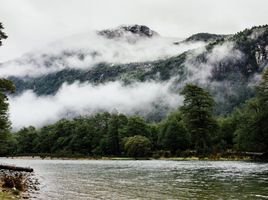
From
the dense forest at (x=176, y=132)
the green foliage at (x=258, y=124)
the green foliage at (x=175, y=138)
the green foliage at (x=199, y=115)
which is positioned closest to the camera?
the green foliage at (x=258, y=124)

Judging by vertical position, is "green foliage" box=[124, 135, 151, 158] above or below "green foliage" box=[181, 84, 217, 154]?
below

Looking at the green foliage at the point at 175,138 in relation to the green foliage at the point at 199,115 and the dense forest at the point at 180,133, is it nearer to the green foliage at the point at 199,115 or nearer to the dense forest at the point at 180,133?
the dense forest at the point at 180,133

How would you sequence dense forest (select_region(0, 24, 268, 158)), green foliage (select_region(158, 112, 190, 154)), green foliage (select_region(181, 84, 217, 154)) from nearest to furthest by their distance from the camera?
dense forest (select_region(0, 24, 268, 158)) → green foliage (select_region(181, 84, 217, 154)) → green foliage (select_region(158, 112, 190, 154))

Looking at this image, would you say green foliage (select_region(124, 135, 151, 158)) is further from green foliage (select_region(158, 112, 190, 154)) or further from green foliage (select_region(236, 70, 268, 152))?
green foliage (select_region(236, 70, 268, 152))

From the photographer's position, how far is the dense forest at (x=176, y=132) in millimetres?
85812

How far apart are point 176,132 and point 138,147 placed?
12903 millimetres

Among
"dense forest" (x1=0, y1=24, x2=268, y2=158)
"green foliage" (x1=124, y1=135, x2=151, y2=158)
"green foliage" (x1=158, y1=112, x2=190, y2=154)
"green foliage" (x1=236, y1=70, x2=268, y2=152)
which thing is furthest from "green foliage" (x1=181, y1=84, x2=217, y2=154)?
"green foliage" (x1=124, y1=135, x2=151, y2=158)

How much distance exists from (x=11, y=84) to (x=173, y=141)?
80747mm

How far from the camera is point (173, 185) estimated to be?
38.7m

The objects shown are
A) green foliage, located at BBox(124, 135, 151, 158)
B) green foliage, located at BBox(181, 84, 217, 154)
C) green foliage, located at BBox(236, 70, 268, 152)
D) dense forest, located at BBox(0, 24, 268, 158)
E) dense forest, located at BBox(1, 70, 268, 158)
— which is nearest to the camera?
green foliage, located at BBox(236, 70, 268, 152)

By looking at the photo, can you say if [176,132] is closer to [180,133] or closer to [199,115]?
[180,133]

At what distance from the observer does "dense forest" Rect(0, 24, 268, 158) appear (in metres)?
85.8

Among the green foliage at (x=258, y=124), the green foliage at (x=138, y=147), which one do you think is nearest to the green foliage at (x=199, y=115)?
the green foliage at (x=258, y=124)

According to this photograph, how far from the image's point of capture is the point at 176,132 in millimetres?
127812
